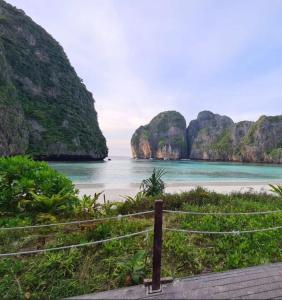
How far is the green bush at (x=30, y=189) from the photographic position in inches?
265

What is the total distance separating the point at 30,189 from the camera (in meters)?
6.76

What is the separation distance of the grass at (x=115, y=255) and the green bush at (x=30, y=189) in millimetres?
465

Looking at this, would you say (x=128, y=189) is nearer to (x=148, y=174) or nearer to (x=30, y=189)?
(x=30, y=189)

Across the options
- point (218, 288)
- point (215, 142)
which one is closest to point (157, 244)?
point (218, 288)

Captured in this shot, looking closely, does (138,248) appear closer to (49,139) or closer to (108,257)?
(108,257)

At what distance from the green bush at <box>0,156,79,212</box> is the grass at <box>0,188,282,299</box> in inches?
18.3

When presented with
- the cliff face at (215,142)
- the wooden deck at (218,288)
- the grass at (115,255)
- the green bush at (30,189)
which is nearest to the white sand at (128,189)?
the green bush at (30,189)

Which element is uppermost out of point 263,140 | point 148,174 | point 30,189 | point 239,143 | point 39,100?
point 39,100

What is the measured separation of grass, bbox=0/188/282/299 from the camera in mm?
3777

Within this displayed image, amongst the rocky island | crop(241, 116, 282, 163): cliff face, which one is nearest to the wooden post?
the rocky island

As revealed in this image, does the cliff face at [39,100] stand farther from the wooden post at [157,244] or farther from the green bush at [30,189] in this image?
the wooden post at [157,244]

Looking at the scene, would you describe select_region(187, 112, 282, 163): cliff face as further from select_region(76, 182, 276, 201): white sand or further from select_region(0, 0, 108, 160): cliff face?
select_region(76, 182, 276, 201): white sand

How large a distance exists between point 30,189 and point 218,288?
529cm

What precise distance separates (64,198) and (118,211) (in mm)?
1710
